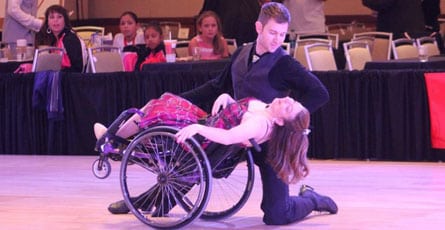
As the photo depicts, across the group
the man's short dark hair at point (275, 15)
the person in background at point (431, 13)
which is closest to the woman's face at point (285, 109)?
the man's short dark hair at point (275, 15)

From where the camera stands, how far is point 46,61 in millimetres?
9664

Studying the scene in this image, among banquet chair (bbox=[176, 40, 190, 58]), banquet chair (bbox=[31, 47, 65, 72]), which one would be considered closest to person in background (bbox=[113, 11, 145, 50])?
banquet chair (bbox=[176, 40, 190, 58])

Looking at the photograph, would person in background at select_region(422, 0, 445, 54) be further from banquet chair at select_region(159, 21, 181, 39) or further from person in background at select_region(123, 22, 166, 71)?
person in background at select_region(123, 22, 166, 71)

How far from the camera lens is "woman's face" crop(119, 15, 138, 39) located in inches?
467

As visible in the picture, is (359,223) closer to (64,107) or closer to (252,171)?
(252,171)

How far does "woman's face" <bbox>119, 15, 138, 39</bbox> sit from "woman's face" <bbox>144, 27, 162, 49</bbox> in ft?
3.62

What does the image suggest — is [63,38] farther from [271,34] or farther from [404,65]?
[271,34]

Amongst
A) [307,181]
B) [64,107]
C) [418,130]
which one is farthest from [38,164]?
[418,130]

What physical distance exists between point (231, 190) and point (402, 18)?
5789 mm

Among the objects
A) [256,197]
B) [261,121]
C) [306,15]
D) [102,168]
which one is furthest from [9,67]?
[261,121]

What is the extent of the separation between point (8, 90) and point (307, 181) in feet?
10.1

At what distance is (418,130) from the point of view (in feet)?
27.0

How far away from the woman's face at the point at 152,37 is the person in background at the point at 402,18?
8.78 ft

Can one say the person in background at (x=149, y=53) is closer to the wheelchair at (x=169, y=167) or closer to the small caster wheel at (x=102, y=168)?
the wheelchair at (x=169, y=167)
